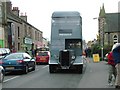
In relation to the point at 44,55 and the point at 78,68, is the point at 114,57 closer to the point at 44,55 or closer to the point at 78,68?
the point at 78,68

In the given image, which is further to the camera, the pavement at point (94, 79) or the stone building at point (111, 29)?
the stone building at point (111, 29)

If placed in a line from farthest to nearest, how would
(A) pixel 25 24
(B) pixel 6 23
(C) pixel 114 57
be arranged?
(A) pixel 25 24
(B) pixel 6 23
(C) pixel 114 57

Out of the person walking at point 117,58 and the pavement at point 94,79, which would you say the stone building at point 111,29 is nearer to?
the pavement at point 94,79

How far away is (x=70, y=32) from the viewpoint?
2384 centimetres

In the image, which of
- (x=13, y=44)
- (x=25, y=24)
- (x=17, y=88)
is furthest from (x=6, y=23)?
(x=17, y=88)

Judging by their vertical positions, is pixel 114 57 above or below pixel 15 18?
below

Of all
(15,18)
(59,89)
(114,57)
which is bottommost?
(59,89)

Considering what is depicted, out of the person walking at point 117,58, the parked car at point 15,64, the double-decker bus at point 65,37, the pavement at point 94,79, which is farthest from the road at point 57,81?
the double-decker bus at point 65,37

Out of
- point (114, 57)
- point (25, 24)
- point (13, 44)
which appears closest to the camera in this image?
point (114, 57)

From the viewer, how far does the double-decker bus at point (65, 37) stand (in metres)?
23.2

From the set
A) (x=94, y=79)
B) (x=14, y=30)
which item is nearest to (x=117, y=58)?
(x=94, y=79)

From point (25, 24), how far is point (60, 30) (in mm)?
43310

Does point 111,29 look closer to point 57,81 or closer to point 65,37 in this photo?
point 65,37

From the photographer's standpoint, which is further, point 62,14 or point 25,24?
point 25,24
